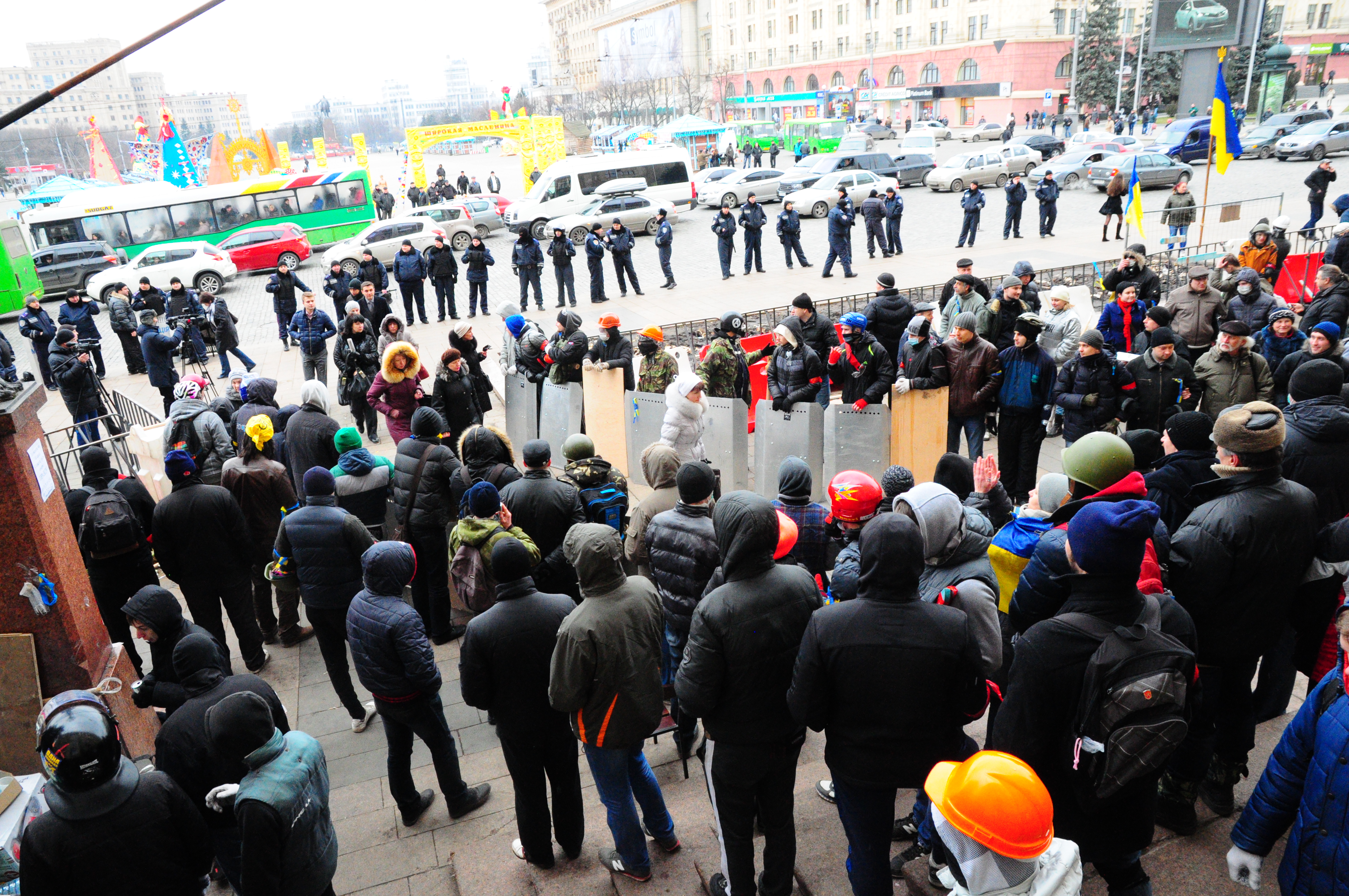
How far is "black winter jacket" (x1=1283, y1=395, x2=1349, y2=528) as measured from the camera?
4.70 metres

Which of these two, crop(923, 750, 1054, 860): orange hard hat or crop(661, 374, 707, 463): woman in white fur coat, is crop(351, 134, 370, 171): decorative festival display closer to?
crop(661, 374, 707, 463): woman in white fur coat

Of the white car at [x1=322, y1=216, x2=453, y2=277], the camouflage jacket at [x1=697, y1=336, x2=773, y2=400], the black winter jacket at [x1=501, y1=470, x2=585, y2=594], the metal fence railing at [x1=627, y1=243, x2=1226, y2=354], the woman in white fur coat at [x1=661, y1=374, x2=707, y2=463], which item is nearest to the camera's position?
the black winter jacket at [x1=501, y1=470, x2=585, y2=594]

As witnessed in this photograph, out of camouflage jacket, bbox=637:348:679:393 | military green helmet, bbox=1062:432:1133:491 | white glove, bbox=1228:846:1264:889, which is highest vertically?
military green helmet, bbox=1062:432:1133:491

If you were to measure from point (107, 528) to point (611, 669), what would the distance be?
4002mm

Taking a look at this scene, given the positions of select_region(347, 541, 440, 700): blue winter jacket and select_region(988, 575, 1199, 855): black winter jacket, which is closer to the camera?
select_region(988, 575, 1199, 855): black winter jacket

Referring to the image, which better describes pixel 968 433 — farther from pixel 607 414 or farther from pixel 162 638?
pixel 162 638

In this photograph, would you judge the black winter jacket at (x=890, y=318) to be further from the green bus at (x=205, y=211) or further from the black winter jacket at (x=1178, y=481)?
the green bus at (x=205, y=211)

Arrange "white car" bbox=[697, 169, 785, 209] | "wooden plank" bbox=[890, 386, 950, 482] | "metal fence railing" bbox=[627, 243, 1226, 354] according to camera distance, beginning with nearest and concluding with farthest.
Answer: "wooden plank" bbox=[890, 386, 950, 482] < "metal fence railing" bbox=[627, 243, 1226, 354] < "white car" bbox=[697, 169, 785, 209]

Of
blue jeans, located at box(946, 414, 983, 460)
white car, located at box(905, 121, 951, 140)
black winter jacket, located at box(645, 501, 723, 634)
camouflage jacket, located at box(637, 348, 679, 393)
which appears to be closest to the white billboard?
white car, located at box(905, 121, 951, 140)

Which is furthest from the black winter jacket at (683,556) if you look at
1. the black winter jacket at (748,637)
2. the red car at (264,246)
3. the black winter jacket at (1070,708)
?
the red car at (264,246)

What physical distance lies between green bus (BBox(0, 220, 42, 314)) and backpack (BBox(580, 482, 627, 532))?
23.0 m

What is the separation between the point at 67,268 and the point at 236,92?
161542 mm

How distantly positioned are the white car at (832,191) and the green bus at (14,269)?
69.5 feet

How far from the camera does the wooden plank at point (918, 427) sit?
7.61 meters
